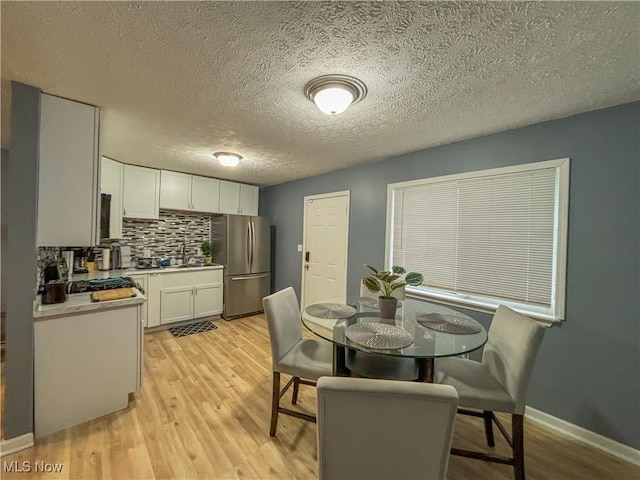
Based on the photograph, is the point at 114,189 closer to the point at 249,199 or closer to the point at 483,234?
the point at 249,199

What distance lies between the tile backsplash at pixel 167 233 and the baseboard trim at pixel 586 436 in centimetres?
448

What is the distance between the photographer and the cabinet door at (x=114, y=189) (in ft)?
10.1

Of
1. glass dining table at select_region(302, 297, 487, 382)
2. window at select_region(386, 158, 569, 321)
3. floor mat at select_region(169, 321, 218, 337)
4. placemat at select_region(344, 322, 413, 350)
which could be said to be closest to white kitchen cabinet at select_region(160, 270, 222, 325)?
floor mat at select_region(169, 321, 218, 337)

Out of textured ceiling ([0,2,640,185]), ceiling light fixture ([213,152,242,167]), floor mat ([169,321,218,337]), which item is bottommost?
floor mat ([169,321,218,337])

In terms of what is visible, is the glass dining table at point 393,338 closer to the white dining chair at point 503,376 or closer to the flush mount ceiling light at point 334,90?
the white dining chair at point 503,376

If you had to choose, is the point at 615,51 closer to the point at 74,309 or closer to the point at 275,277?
the point at 74,309

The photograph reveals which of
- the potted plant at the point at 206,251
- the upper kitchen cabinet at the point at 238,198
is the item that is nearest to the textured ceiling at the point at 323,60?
the upper kitchen cabinet at the point at 238,198

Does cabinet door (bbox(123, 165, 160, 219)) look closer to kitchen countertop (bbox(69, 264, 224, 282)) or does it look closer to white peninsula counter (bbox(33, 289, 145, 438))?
kitchen countertop (bbox(69, 264, 224, 282))

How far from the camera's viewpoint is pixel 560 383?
1.85m

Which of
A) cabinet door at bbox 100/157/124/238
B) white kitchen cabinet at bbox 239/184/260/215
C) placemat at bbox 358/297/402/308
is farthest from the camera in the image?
white kitchen cabinet at bbox 239/184/260/215

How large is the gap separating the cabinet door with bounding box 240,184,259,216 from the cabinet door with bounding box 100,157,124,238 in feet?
5.38

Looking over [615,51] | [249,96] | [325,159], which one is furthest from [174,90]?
[615,51]

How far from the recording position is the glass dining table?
140 cm

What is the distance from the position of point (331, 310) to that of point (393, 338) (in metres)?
0.60
